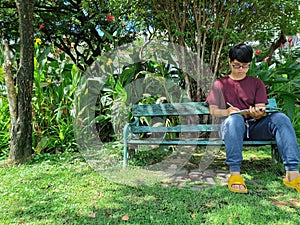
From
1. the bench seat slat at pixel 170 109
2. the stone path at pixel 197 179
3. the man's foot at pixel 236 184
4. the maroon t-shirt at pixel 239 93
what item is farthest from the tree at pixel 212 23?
Result: the man's foot at pixel 236 184

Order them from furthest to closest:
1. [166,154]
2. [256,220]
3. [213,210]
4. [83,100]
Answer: [83,100] < [166,154] < [213,210] < [256,220]

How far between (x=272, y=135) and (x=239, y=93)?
483 millimetres

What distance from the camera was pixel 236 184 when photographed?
242 centimetres

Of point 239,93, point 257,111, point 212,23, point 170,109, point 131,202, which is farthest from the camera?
point 212,23

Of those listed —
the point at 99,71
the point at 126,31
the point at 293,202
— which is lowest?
the point at 293,202

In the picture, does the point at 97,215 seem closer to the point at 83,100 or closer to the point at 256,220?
the point at 256,220

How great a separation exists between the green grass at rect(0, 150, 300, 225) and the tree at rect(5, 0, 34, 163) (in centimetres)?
33

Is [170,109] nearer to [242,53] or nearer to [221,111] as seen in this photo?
[221,111]

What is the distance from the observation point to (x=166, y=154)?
372 cm

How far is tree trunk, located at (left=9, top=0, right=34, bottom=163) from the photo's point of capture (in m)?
3.21

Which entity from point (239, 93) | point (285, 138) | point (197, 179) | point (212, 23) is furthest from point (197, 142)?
point (212, 23)

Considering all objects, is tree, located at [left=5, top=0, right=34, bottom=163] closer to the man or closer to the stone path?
the stone path

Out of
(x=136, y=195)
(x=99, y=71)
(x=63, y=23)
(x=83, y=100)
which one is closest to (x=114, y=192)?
(x=136, y=195)

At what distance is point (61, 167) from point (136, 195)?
1.17m
